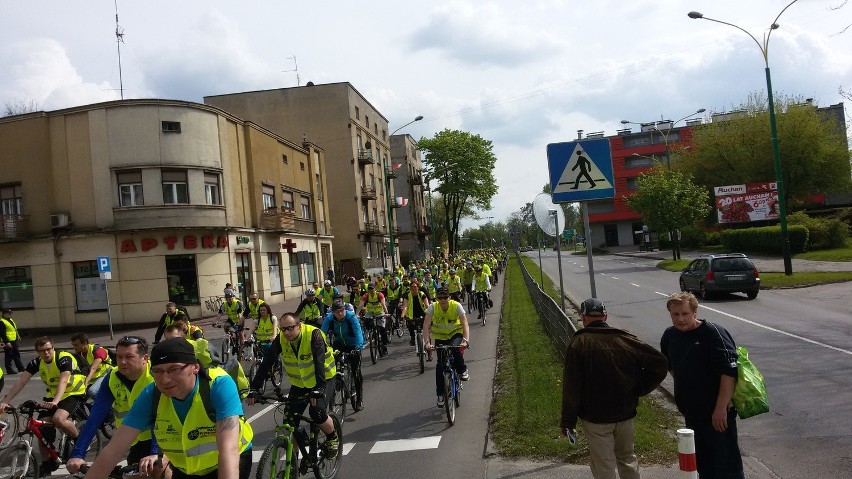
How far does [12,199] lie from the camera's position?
2753 cm

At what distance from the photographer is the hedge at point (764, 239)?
39.4 metres

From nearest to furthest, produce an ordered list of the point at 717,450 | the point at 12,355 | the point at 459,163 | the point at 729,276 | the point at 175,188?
the point at 717,450
the point at 12,355
the point at 729,276
the point at 175,188
the point at 459,163

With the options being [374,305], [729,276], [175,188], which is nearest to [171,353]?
[374,305]

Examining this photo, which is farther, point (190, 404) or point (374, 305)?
point (374, 305)

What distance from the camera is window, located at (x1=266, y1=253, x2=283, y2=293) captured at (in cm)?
3372

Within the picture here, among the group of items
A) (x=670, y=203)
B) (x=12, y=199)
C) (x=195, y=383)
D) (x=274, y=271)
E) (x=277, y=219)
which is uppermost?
(x=12, y=199)

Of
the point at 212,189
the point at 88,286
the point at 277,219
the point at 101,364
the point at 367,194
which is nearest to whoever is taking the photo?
the point at 101,364

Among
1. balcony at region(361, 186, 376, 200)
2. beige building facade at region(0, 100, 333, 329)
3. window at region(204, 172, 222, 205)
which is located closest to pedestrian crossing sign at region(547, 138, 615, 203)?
beige building facade at region(0, 100, 333, 329)

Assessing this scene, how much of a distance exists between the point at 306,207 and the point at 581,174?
116 ft

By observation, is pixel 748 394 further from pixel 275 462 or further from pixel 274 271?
pixel 274 271

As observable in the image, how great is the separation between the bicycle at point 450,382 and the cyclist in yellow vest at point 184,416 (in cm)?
493

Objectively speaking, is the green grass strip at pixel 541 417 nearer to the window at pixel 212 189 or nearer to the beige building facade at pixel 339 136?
the window at pixel 212 189

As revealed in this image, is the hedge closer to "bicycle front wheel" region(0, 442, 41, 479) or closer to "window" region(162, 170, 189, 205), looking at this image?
"window" region(162, 170, 189, 205)

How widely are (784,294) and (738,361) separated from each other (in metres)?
19.0
